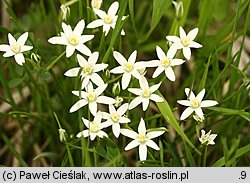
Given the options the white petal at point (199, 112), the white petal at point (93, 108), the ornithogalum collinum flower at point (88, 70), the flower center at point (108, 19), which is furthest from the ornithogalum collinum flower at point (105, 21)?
the white petal at point (199, 112)

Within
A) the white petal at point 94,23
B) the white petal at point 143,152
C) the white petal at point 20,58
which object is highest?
the white petal at point 94,23

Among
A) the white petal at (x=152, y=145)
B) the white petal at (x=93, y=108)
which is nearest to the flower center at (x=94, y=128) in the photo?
the white petal at (x=93, y=108)

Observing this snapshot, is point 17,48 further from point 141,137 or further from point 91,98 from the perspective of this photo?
point 141,137

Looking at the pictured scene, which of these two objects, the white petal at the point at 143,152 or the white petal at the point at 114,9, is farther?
the white petal at the point at 114,9

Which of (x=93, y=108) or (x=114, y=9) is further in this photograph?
(x=114, y=9)

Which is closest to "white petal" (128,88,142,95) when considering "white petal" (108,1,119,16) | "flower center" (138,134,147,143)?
"flower center" (138,134,147,143)

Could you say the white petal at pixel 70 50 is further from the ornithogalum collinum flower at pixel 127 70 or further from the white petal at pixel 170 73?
the white petal at pixel 170 73

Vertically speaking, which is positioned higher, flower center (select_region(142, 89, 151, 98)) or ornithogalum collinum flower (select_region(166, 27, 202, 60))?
ornithogalum collinum flower (select_region(166, 27, 202, 60))

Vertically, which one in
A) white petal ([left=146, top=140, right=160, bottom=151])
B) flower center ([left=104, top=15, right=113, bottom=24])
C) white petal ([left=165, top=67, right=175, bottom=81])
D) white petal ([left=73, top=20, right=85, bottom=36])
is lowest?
white petal ([left=146, top=140, right=160, bottom=151])

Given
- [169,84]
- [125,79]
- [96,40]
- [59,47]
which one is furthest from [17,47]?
[169,84]

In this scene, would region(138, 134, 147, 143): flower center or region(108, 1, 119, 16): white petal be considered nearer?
region(138, 134, 147, 143): flower center

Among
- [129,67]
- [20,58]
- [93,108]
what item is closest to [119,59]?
[129,67]

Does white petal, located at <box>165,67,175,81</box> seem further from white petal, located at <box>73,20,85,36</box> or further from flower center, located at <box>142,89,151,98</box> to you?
white petal, located at <box>73,20,85,36</box>

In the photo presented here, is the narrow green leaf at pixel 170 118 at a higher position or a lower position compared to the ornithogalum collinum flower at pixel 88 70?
lower
